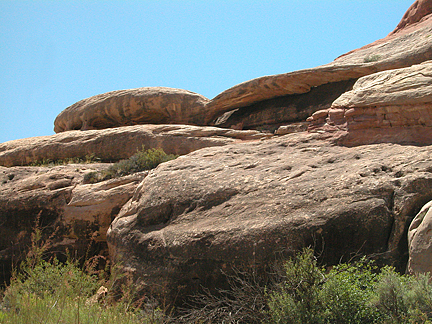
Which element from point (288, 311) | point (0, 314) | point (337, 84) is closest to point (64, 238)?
point (0, 314)

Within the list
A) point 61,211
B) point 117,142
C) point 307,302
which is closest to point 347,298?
point 307,302

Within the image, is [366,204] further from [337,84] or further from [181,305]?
[337,84]

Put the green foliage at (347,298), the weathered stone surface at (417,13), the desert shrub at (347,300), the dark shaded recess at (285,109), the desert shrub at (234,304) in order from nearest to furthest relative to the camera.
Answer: the green foliage at (347,298), the desert shrub at (347,300), the desert shrub at (234,304), the dark shaded recess at (285,109), the weathered stone surface at (417,13)

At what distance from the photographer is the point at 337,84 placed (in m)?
11.2

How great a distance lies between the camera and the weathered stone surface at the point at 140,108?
45.1ft

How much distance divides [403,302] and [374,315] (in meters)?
0.31

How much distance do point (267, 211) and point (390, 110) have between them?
2939 mm

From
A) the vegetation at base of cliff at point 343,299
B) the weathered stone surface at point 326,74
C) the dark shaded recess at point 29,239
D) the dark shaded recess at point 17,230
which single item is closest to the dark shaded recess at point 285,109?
the weathered stone surface at point 326,74

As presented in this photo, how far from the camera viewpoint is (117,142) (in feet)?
38.8

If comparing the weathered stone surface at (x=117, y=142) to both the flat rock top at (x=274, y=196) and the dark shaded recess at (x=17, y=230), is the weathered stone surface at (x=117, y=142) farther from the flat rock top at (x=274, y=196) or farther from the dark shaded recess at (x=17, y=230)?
the dark shaded recess at (x=17, y=230)

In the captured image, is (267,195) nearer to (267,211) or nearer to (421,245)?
(267,211)

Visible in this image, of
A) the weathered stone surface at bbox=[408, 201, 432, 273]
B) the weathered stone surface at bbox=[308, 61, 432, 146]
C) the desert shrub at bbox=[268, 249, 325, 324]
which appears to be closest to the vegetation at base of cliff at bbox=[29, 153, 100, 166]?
the weathered stone surface at bbox=[308, 61, 432, 146]

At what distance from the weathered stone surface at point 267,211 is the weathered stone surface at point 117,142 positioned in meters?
3.50

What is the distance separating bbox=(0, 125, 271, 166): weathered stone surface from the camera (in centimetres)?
1086
